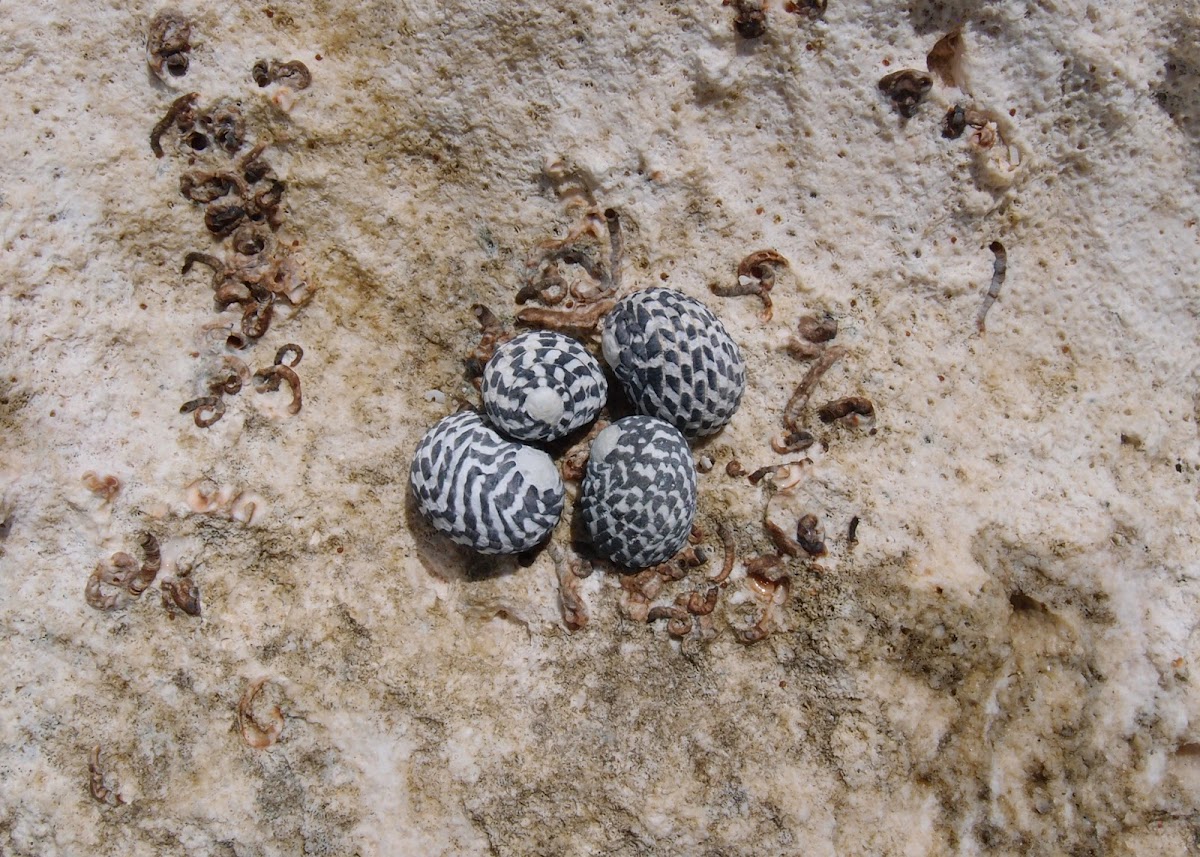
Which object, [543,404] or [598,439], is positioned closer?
[543,404]

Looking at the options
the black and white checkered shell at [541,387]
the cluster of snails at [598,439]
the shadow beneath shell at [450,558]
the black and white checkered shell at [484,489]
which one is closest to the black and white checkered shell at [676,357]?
the cluster of snails at [598,439]

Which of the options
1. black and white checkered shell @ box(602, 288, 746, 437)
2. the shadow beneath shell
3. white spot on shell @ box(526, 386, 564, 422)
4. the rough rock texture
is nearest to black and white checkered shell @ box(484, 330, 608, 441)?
white spot on shell @ box(526, 386, 564, 422)

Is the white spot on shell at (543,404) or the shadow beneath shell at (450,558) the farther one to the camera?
the shadow beneath shell at (450,558)

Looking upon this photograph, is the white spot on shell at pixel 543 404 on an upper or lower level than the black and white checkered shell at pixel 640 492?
upper

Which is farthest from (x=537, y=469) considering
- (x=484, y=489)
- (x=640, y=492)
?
(x=640, y=492)

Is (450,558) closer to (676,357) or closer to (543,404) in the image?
(543,404)

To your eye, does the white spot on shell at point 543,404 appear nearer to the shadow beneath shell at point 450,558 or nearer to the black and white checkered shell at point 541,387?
the black and white checkered shell at point 541,387

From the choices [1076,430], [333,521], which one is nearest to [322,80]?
[333,521]
